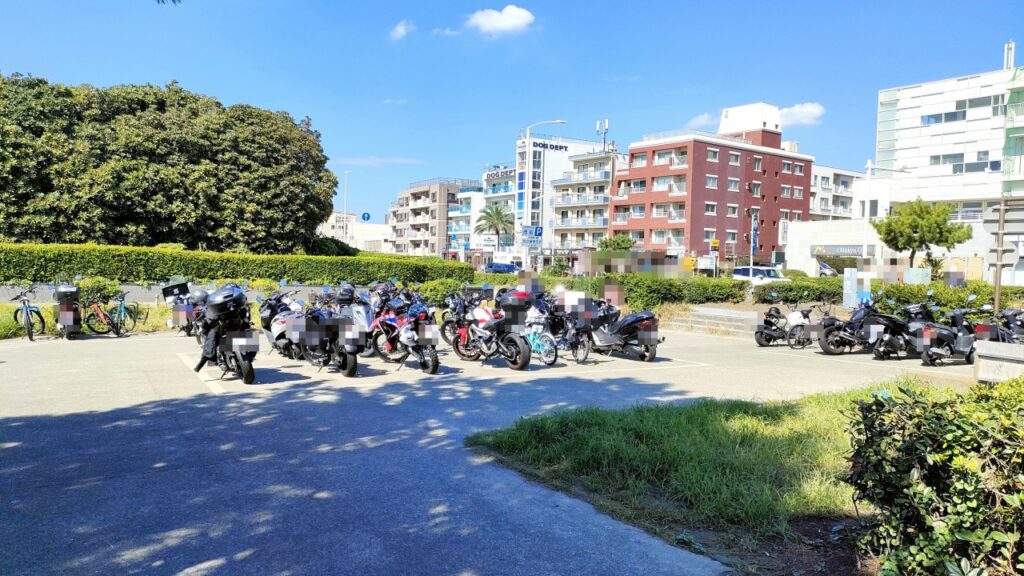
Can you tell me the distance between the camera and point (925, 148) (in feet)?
140

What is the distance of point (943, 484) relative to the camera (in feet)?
9.29

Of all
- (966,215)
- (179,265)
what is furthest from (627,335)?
(966,215)

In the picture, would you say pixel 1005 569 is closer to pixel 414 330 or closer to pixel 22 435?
pixel 22 435

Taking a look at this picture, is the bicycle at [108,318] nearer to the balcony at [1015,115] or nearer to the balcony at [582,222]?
the balcony at [1015,115]

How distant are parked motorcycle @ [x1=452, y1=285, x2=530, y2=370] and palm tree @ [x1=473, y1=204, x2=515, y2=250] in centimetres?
6697

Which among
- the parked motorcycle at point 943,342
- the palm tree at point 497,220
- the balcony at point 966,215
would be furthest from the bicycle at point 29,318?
the palm tree at point 497,220

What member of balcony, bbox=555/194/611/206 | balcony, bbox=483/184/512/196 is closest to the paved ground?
balcony, bbox=555/194/611/206

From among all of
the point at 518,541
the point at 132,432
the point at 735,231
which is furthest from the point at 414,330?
the point at 735,231

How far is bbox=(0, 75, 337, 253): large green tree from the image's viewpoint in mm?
25094

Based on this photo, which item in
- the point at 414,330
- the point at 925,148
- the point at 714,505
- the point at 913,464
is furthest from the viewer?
the point at 925,148

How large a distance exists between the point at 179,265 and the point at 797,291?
22867 millimetres

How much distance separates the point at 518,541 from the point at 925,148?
4877 cm

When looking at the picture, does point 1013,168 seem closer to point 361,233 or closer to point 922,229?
point 922,229

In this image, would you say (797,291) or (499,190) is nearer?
(797,291)
